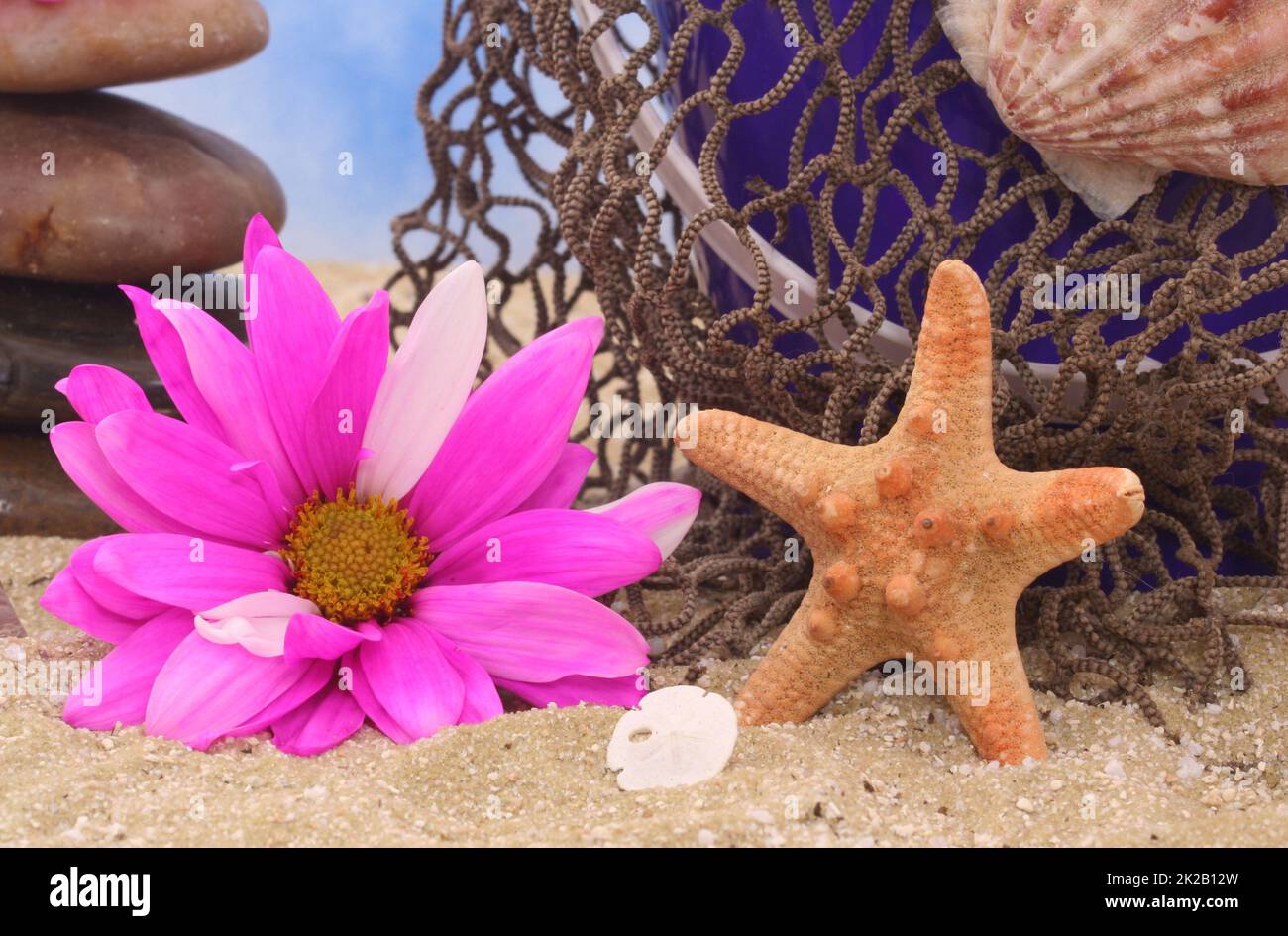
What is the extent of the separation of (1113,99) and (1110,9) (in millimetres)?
51

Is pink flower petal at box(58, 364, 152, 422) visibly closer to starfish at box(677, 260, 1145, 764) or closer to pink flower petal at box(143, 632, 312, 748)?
→ pink flower petal at box(143, 632, 312, 748)

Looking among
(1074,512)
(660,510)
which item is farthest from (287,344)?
(1074,512)

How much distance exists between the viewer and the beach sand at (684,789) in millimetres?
667

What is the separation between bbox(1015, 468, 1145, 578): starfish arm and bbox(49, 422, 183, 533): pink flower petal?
0.51 meters

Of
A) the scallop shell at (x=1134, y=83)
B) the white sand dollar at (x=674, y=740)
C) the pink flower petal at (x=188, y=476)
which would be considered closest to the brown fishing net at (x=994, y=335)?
the scallop shell at (x=1134, y=83)

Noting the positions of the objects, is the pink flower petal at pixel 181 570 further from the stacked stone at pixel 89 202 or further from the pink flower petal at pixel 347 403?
the stacked stone at pixel 89 202

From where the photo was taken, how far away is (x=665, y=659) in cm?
93

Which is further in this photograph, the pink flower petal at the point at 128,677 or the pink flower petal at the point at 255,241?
the pink flower petal at the point at 255,241

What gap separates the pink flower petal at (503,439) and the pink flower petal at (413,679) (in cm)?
9
